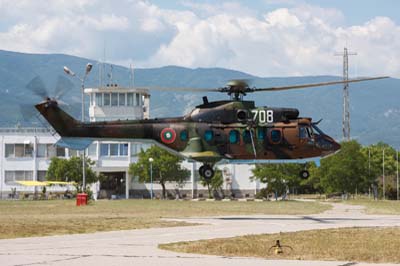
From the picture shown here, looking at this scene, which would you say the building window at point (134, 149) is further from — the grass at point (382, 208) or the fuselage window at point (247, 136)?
the fuselage window at point (247, 136)

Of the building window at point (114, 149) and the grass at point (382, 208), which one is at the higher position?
the building window at point (114, 149)

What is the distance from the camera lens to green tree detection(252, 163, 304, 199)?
341ft

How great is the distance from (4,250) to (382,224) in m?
17.3

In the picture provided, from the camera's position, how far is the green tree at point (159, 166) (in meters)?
120

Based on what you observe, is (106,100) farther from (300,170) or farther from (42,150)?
(300,170)

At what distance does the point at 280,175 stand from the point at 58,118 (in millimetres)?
62268

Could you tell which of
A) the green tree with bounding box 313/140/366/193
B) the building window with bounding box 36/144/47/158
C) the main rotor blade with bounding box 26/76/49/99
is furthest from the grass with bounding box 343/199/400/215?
the building window with bounding box 36/144/47/158

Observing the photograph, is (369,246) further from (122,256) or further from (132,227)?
(132,227)

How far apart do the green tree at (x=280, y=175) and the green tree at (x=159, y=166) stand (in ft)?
52.8

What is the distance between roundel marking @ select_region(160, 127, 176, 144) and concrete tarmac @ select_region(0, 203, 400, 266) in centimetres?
754

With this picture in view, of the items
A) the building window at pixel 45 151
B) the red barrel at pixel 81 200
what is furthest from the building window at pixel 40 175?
the red barrel at pixel 81 200

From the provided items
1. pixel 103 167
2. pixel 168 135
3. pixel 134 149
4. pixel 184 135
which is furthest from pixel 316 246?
pixel 134 149

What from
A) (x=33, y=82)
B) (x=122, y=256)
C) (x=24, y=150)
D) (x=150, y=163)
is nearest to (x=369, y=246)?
(x=122, y=256)

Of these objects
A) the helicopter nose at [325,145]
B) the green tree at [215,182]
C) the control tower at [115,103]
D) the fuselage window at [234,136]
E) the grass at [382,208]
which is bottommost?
the grass at [382,208]
